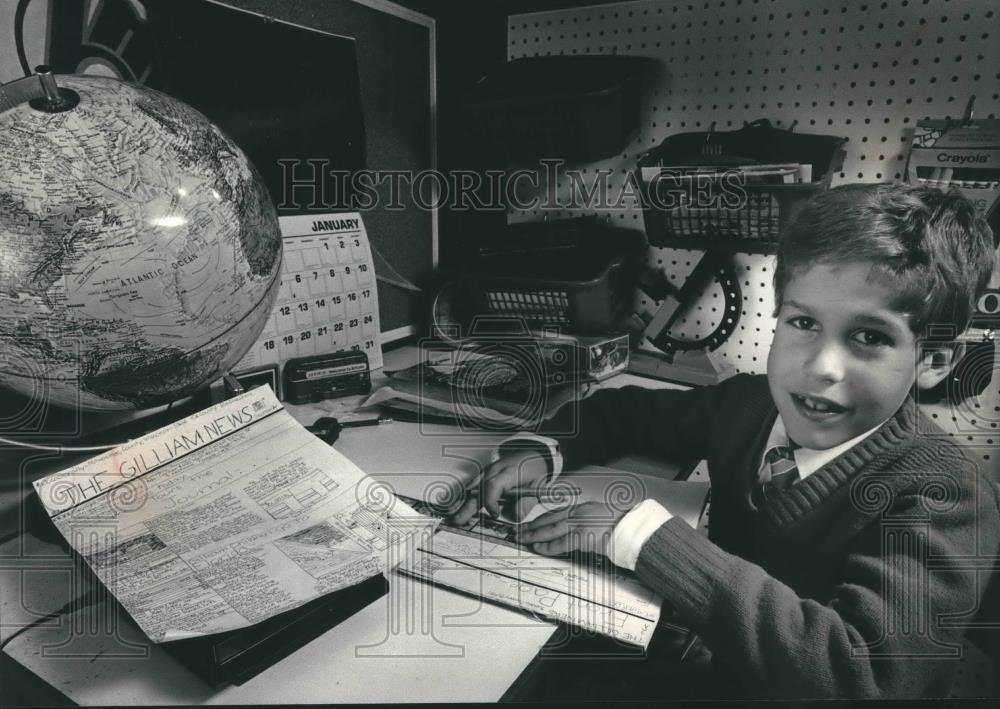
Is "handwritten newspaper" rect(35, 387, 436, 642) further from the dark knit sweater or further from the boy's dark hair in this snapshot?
the boy's dark hair

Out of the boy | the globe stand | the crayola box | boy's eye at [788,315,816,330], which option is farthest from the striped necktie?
the globe stand

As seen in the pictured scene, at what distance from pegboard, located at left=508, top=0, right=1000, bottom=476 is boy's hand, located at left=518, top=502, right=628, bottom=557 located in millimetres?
513

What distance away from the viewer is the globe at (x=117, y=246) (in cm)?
46

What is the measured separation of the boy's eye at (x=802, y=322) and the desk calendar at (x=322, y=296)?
58 centimetres

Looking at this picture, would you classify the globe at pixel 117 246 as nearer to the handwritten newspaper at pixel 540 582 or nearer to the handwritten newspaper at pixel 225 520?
the handwritten newspaper at pixel 225 520

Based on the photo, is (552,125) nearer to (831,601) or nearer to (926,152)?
(926,152)

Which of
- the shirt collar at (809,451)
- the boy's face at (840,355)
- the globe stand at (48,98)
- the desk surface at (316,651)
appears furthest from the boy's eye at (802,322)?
the globe stand at (48,98)

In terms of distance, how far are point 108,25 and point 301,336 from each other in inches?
16.0

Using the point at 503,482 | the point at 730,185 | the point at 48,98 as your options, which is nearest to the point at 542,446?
the point at 503,482

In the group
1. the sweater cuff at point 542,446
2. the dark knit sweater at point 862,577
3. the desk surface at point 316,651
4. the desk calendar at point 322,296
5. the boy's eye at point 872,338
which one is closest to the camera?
the desk surface at point 316,651

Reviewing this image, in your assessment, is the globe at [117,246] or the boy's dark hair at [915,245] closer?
the globe at [117,246]

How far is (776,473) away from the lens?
0.73m

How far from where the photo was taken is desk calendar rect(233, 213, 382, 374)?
2.81 feet

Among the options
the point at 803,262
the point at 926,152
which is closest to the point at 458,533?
the point at 803,262
